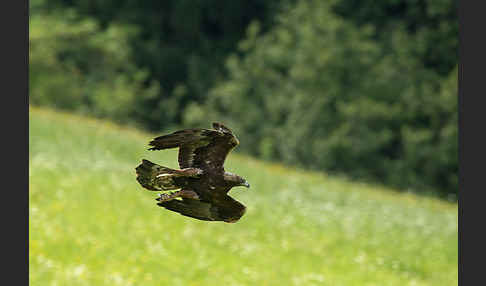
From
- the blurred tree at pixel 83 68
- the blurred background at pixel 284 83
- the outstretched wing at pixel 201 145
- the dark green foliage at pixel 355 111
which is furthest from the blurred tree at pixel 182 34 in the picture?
the outstretched wing at pixel 201 145

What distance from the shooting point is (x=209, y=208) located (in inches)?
54.4

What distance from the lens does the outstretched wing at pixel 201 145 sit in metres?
1.38

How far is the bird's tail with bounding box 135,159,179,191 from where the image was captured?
1304mm

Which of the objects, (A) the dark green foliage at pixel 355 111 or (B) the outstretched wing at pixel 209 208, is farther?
(A) the dark green foliage at pixel 355 111

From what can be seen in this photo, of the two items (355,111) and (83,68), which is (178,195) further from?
(83,68)

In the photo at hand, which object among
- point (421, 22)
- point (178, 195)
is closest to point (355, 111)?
point (421, 22)

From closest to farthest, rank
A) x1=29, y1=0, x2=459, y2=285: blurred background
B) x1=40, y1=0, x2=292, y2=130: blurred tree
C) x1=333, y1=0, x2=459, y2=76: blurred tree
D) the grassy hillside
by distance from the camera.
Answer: the grassy hillside
x1=29, y1=0, x2=459, y2=285: blurred background
x1=333, y1=0, x2=459, y2=76: blurred tree
x1=40, y1=0, x2=292, y2=130: blurred tree

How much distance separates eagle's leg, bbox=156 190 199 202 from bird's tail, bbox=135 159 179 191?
2cm

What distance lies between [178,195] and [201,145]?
5.6 inches

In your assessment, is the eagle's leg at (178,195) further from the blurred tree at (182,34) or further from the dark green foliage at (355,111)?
the blurred tree at (182,34)

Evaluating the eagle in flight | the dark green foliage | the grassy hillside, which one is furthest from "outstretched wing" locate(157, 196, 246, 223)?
the dark green foliage

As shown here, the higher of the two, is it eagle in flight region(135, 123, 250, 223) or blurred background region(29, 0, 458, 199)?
blurred background region(29, 0, 458, 199)

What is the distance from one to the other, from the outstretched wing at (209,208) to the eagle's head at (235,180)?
0.03 metres

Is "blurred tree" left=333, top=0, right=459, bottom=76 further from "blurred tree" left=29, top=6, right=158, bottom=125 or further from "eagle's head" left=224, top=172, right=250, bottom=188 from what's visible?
"eagle's head" left=224, top=172, right=250, bottom=188
